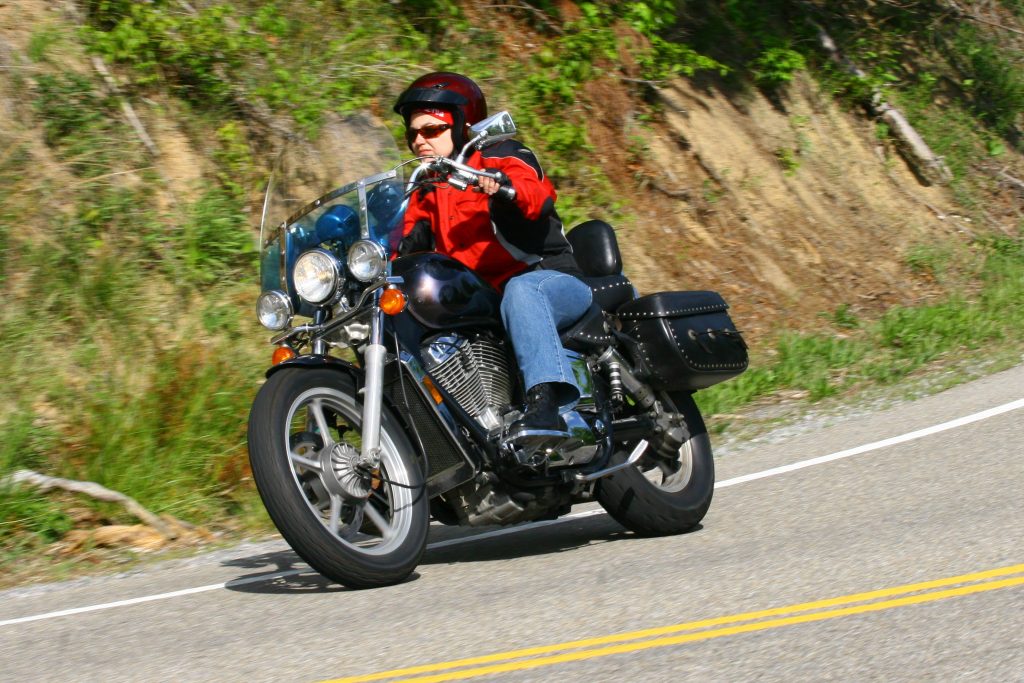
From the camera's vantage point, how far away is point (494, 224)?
231 inches

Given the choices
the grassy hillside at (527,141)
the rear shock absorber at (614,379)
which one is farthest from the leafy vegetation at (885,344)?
the rear shock absorber at (614,379)

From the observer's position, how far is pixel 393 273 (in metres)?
5.50

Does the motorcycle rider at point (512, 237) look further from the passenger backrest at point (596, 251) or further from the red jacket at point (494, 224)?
the passenger backrest at point (596, 251)

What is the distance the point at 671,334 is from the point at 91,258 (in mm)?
4808

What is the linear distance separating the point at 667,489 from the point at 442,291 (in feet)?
5.61

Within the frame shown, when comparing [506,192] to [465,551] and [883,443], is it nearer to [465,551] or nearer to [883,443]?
[465,551]

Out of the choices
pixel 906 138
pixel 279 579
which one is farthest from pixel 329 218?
pixel 906 138

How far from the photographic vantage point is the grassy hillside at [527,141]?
816cm

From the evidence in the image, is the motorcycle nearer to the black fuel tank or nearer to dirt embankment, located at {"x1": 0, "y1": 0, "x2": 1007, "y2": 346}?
the black fuel tank

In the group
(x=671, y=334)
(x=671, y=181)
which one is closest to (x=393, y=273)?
(x=671, y=334)

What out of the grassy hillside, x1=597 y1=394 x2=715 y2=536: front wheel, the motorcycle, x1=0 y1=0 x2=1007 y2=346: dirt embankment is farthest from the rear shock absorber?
x1=0 y1=0 x2=1007 y2=346: dirt embankment

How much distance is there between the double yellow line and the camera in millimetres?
4102

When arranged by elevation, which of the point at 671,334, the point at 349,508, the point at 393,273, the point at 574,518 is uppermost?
the point at 393,273

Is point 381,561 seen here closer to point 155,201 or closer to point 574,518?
point 574,518
